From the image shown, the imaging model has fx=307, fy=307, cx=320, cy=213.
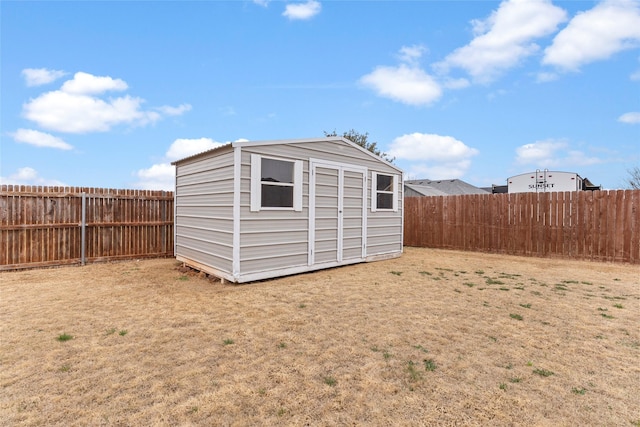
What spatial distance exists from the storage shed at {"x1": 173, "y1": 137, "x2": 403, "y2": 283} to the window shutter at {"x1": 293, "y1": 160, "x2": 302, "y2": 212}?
12 mm

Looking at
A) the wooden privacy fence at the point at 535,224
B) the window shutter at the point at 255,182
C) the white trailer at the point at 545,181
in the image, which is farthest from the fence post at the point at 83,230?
the white trailer at the point at 545,181

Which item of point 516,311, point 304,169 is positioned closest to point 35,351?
point 304,169

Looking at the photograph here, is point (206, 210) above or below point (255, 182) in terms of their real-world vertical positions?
below

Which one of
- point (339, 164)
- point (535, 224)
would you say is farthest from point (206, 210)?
point (535, 224)

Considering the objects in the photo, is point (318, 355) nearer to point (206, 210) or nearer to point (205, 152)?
point (206, 210)

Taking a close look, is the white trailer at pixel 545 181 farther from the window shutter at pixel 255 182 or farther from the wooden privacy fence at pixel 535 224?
the window shutter at pixel 255 182

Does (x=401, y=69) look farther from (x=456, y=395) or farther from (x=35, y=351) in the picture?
(x=35, y=351)

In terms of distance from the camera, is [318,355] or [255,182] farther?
[255,182]

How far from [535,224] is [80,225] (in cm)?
1272

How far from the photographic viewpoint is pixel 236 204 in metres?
5.53

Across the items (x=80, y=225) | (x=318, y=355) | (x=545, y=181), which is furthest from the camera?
(x=545, y=181)

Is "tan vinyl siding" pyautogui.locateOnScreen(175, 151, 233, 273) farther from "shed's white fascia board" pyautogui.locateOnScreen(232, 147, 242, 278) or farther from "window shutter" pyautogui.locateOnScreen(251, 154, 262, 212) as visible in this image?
"window shutter" pyautogui.locateOnScreen(251, 154, 262, 212)

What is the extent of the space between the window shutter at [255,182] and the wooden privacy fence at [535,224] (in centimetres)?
804

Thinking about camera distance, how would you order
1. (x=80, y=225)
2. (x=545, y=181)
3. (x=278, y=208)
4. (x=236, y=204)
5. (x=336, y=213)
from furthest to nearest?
(x=545, y=181), (x=80, y=225), (x=336, y=213), (x=278, y=208), (x=236, y=204)
